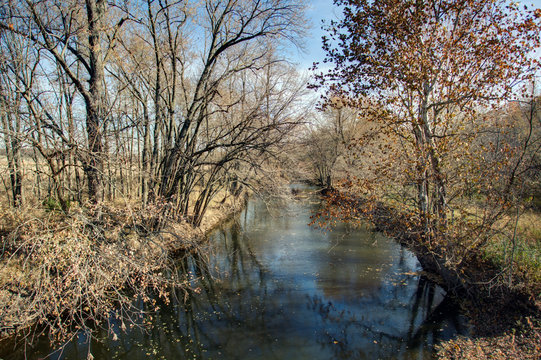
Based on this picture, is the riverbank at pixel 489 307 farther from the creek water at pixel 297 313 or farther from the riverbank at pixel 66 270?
the riverbank at pixel 66 270

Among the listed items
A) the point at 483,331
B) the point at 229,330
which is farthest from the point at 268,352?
the point at 483,331

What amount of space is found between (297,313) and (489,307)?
470 centimetres

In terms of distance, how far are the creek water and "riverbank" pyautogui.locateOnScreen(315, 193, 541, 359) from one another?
0.40 m

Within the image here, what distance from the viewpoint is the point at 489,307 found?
318 inches

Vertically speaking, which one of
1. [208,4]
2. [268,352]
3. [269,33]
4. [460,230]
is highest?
[208,4]

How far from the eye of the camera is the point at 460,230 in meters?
8.93

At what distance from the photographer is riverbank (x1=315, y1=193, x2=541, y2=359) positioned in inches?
256

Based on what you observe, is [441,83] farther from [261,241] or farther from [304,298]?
[261,241]

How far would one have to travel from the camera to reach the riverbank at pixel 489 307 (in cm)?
650

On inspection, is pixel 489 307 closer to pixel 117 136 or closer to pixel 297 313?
pixel 297 313

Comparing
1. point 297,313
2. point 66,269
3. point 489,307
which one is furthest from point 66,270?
point 489,307

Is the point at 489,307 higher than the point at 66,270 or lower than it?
lower

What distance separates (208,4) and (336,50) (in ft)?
24.2

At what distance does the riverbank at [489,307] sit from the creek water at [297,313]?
40cm
